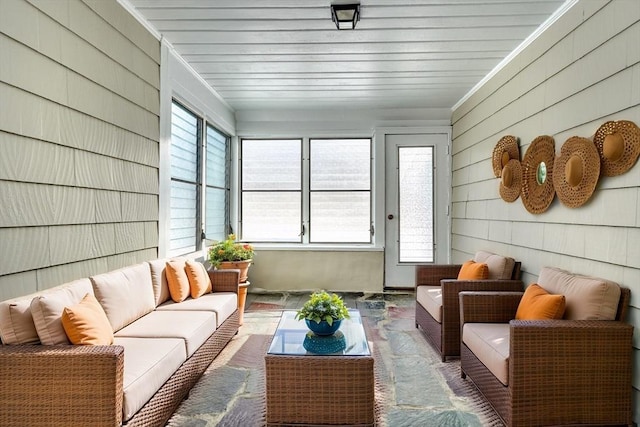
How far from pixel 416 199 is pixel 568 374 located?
3.75m

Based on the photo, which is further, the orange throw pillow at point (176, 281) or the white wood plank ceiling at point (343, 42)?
the orange throw pillow at point (176, 281)

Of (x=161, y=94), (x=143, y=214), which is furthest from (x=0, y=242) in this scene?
(x=161, y=94)

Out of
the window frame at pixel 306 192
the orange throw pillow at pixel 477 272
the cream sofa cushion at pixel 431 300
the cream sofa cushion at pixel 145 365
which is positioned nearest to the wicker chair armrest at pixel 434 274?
the cream sofa cushion at pixel 431 300

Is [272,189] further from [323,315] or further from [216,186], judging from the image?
[323,315]

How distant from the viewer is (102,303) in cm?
233

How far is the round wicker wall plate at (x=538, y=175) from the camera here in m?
2.96

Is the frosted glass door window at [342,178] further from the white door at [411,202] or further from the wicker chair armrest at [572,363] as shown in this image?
the wicker chair armrest at [572,363]

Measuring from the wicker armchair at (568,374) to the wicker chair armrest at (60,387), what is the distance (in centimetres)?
190

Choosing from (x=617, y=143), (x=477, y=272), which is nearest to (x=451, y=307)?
(x=477, y=272)

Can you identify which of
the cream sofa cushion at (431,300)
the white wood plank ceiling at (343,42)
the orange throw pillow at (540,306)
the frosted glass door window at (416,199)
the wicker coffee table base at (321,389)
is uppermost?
the white wood plank ceiling at (343,42)

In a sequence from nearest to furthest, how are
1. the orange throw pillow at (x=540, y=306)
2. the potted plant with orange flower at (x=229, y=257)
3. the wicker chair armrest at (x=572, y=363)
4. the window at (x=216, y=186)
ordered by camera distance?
the wicker chair armrest at (x=572, y=363), the orange throw pillow at (x=540, y=306), the potted plant with orange flower at (x=229, y=257), the window at (x=216, y=186)

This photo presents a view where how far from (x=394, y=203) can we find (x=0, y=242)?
463 cm

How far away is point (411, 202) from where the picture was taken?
18.7 ft

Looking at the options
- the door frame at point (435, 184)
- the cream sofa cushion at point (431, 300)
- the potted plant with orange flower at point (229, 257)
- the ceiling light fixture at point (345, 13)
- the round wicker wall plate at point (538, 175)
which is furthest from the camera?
the door frame at point (435, 184)
